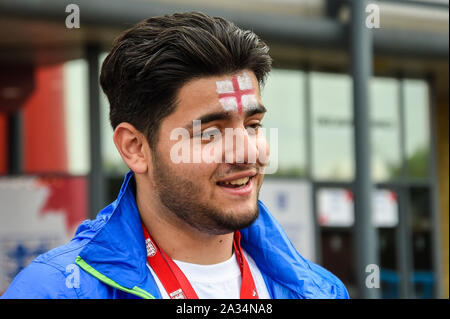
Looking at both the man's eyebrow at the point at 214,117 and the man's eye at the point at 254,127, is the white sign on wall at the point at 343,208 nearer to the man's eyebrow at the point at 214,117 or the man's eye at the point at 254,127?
the man's eye at the point at 254,127

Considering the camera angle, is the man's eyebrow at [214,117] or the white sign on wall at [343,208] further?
the white sign on wall at [343,208]

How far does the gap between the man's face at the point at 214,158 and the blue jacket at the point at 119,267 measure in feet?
0.56

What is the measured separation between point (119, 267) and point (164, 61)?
22.8 inches

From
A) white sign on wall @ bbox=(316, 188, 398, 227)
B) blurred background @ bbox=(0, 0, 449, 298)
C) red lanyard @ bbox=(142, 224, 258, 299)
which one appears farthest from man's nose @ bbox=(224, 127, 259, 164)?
white sign on wall @ bbox=(316, 188, 398, 227)

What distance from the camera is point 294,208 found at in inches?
311

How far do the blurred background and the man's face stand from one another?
3774 mm

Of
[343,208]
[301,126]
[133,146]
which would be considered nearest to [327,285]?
[133,146]

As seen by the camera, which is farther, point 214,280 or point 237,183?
point 214,280

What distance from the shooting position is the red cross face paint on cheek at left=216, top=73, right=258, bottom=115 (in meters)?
1.59

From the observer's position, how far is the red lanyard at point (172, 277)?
1.65 meters

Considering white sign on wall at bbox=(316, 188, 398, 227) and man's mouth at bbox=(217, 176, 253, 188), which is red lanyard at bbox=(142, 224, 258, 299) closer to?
man's mouth at bbox=(217, 176, 253, 188)

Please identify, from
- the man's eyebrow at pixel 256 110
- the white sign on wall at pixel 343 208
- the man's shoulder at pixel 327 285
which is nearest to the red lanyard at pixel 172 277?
the man's shoulder at pixel 327 285

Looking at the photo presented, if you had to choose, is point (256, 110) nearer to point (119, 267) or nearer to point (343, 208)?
point (119, 267)
